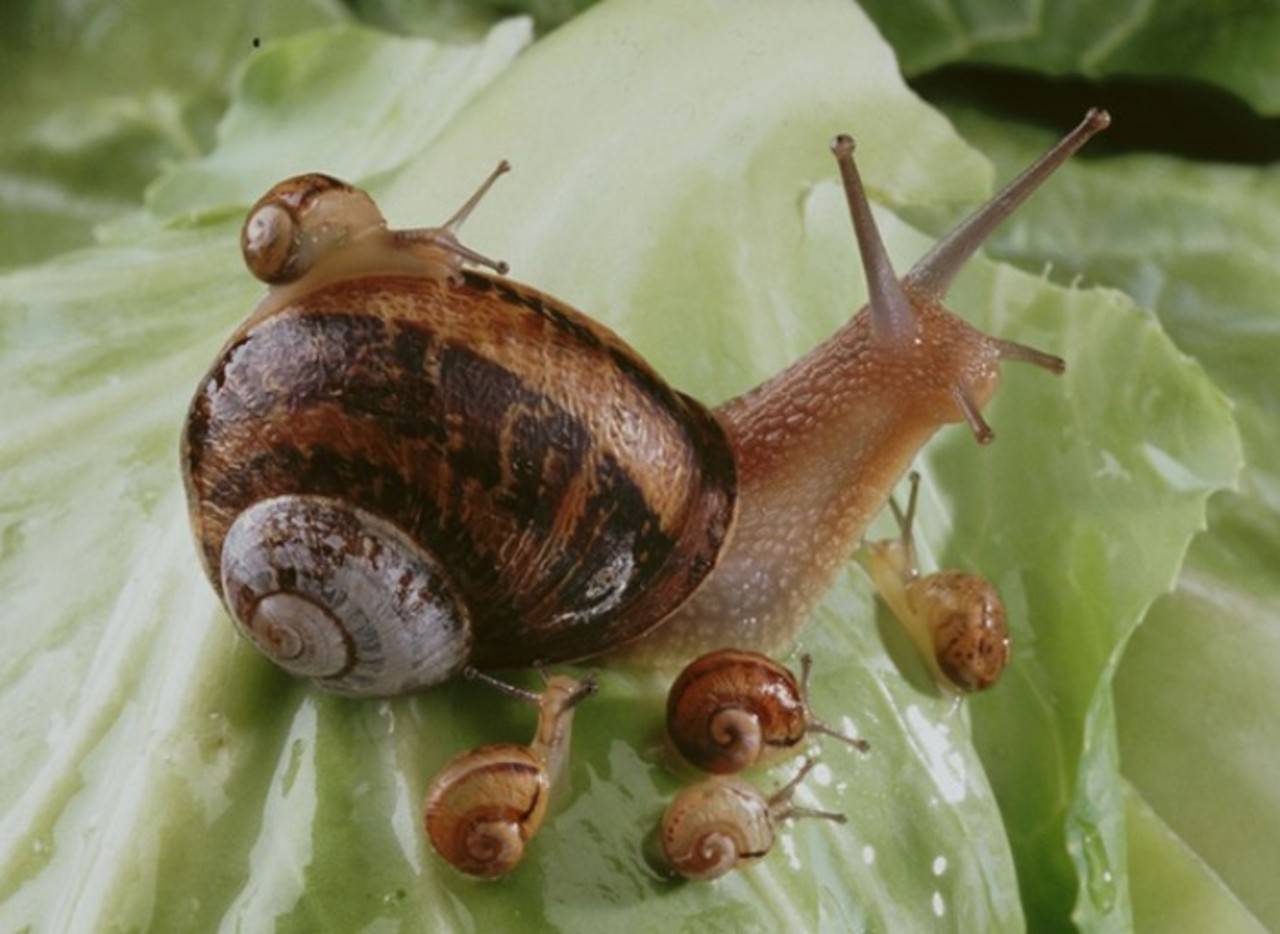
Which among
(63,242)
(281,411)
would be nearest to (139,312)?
(281,411)

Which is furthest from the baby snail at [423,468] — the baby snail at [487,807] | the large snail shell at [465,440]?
the baby snail at [487,807]

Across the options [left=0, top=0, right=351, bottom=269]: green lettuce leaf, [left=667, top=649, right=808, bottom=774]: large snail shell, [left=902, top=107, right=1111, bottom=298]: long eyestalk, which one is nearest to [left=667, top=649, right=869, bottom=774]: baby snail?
[left=667, top=649, right=808, bottom=774]: large snail shell

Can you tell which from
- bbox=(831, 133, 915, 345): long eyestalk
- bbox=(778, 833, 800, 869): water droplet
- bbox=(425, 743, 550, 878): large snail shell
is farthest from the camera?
bbox=(831, 133, 915, 345): long eyestalk

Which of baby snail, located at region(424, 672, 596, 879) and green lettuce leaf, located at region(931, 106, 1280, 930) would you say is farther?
green lettuce leaf, located at region(931, 106, 1280, 930)

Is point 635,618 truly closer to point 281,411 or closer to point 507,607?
point 507,607

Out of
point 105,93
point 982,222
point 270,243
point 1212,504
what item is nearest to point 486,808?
point 270,243

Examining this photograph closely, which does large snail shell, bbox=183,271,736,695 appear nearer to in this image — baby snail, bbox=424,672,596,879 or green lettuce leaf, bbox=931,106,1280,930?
baby snail, bbox=424,672,596,879

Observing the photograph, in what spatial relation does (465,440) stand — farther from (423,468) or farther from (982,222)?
(982,222)
